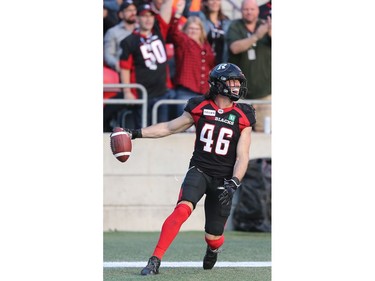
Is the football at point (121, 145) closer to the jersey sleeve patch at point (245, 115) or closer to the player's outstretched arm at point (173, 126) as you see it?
the player's outstretched arm at point (173, 126)

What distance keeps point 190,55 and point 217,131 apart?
3883 millimetres

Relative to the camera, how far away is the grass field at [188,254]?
659 centimetres

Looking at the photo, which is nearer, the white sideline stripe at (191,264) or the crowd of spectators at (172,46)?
the white sideline stripe at (191,264)

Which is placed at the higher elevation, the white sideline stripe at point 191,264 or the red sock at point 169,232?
the red sock at point 169,232

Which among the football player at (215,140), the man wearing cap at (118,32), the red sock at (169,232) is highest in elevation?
the man wearing cap at (118,32)

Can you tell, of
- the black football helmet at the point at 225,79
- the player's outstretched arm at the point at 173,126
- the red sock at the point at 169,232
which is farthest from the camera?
the player's outstretched arm at the point at 173,126

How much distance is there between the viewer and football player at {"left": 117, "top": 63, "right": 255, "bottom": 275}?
261 inches

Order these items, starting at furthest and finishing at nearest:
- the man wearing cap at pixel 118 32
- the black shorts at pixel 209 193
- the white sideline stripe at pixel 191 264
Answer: the man wearing cap at pixel 118 32 → the white sideline stripe at pixel 191 264 → the black shorts at pixel 209 193

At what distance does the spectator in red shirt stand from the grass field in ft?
5.05

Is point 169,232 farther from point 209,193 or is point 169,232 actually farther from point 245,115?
point 245,115

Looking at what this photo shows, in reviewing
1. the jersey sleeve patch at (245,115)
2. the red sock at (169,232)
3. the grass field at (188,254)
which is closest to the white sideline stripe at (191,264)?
the grass field at (188,254)
